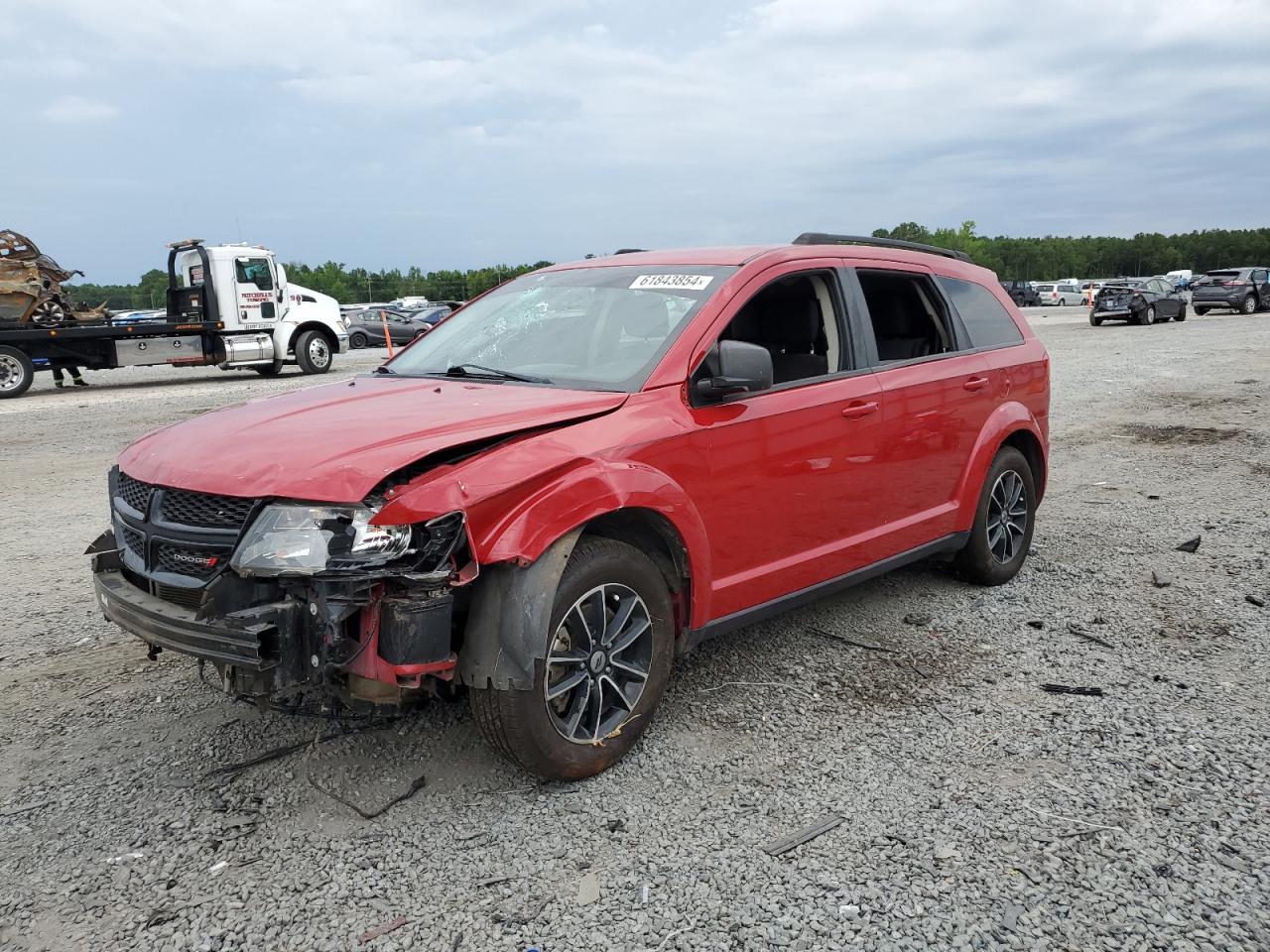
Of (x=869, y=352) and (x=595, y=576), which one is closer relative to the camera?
(x=595, y=576)

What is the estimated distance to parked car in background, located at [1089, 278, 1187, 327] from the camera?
3136 cm

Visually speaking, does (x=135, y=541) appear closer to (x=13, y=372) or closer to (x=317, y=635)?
(x=317, y=635)

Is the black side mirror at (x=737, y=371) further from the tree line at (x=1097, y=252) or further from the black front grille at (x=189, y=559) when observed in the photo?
the tree line at (x=1097, y=252)

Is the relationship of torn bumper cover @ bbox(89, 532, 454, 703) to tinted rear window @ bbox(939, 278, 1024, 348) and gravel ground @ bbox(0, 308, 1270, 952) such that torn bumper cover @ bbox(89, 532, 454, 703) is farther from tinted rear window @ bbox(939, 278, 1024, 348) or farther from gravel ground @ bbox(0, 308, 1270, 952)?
tinted rear window @ bbox(939, 278, 1024, 348)

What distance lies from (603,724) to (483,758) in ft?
1.54

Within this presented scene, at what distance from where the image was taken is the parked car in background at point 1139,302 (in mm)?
31359

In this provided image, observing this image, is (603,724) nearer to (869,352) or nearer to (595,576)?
(595,576)

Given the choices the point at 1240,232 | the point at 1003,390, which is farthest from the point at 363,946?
the point at 1240,232

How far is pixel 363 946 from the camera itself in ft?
8.57

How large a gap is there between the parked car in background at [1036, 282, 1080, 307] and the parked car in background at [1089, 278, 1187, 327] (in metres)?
25.8

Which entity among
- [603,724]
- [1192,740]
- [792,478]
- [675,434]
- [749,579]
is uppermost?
[675,434]

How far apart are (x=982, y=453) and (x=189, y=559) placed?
3865 millimetres

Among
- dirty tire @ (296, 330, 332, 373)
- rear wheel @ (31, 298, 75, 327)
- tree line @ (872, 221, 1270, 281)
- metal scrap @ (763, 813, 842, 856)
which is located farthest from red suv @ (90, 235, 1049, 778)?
tree line @ (872, 221, 1270, 281)

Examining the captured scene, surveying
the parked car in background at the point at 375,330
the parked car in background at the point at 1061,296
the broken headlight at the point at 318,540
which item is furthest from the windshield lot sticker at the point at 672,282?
the parked car in background at the point at 1061,296
